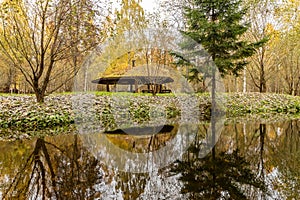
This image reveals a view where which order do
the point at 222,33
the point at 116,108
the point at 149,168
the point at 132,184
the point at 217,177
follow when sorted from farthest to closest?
the point at 222,33
the point at 116,108
the point at 149,168
the point at 217,177
the point at 132,184

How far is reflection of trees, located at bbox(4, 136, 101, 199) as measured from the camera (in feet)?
8.01

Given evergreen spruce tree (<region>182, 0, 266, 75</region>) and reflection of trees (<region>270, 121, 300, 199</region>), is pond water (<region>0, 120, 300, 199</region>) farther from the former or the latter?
evergreen spruce tree (<region>182, 0, 266, 75</region>)

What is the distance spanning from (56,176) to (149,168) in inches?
48.2

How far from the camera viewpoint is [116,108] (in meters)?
9.80

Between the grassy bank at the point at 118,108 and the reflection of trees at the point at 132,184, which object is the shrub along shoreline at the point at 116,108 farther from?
the reflection of trees at the point at 132,184

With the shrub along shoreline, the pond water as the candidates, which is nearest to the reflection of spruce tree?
the pond water

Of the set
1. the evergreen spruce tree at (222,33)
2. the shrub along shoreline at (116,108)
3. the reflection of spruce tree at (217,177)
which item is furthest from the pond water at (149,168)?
the evergreen spruce tree at (222,33)

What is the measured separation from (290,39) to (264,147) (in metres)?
14.4

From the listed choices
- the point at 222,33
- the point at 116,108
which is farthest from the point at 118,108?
the point at 222,33

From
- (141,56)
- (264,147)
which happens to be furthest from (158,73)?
(264,147)

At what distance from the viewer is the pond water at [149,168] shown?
2492mm

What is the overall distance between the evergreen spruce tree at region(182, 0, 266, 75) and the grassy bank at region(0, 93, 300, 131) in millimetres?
2355

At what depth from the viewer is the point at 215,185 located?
8.70ft

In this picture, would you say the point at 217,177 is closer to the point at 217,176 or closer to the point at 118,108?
the point at 217,176
